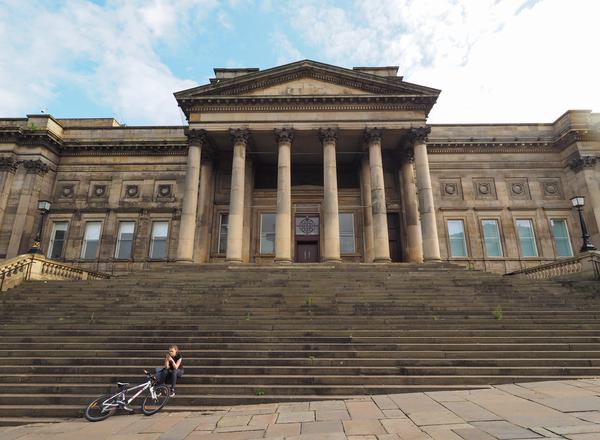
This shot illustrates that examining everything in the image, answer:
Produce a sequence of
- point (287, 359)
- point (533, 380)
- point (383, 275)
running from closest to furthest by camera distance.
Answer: point (533, 380) → point (287, 359) → point (383, 275)

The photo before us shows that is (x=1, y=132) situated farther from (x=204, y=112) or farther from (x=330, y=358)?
(x=330, y=358)

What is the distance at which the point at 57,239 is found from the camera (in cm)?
2606

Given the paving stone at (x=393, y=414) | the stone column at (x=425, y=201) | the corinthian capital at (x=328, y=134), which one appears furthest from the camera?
the corinthian capital at (x=328, y=134)

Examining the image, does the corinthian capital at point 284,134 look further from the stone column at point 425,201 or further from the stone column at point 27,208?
the stone column at point 27,208

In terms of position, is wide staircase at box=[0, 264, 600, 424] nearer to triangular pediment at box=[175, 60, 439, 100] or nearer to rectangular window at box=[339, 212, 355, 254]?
rectangular window at box=[339, 212, 355, 254]

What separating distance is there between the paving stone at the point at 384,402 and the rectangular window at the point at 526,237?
23.1 m

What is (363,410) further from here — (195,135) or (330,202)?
(195,135)

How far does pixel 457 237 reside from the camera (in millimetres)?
26172

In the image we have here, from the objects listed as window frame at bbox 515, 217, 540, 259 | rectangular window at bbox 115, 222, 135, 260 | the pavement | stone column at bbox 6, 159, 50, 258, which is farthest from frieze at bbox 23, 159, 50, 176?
window frame at bbox 515, 217, 540, 259

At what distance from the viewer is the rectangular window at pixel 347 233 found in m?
25.0

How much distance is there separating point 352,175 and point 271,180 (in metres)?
6.27

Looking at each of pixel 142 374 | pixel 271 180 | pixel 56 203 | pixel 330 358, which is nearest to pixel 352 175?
pixel 271 180

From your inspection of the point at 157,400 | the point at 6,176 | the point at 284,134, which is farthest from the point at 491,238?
the point at 6,176

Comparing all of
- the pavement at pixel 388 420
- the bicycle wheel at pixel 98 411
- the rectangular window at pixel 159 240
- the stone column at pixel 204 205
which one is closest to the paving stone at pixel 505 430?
the pavement at pixel 388 420
